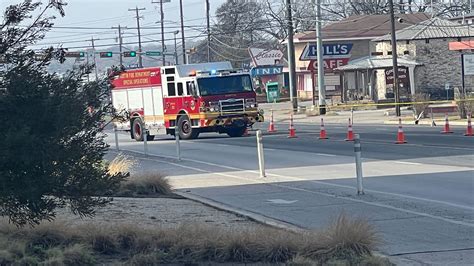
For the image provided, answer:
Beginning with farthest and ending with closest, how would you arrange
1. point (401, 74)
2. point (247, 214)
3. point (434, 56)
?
point (434, 56), point (401, 74), point (247, 214)

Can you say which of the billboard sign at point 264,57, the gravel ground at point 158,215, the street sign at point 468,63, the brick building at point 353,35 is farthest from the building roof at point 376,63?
the gravel ground at point 158,215

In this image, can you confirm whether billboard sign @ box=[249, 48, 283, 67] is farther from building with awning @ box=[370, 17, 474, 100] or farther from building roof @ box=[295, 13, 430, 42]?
building with awning @ box=[370, 17, 474, 100]

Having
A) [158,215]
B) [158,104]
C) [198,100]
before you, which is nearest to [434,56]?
[158,104]

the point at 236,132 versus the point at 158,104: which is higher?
the point at 158,104

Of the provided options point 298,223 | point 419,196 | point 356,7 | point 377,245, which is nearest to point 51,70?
point 377,245

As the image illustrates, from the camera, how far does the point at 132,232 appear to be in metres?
→ 10.3

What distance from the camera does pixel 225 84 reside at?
39344 millimetres

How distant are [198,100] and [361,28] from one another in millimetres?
46923

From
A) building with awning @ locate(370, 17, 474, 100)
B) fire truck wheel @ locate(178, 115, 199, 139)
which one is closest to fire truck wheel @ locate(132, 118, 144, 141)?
fire truck wheel @ locate(178, 115, 199, 139)

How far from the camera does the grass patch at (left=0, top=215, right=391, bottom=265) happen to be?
29.7 ft

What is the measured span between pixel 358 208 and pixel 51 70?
21.2ft

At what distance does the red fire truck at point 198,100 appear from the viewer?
128 feet

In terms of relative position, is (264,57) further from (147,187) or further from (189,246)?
(189,246)

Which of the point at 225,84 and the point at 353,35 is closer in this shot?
the point at 225,84
